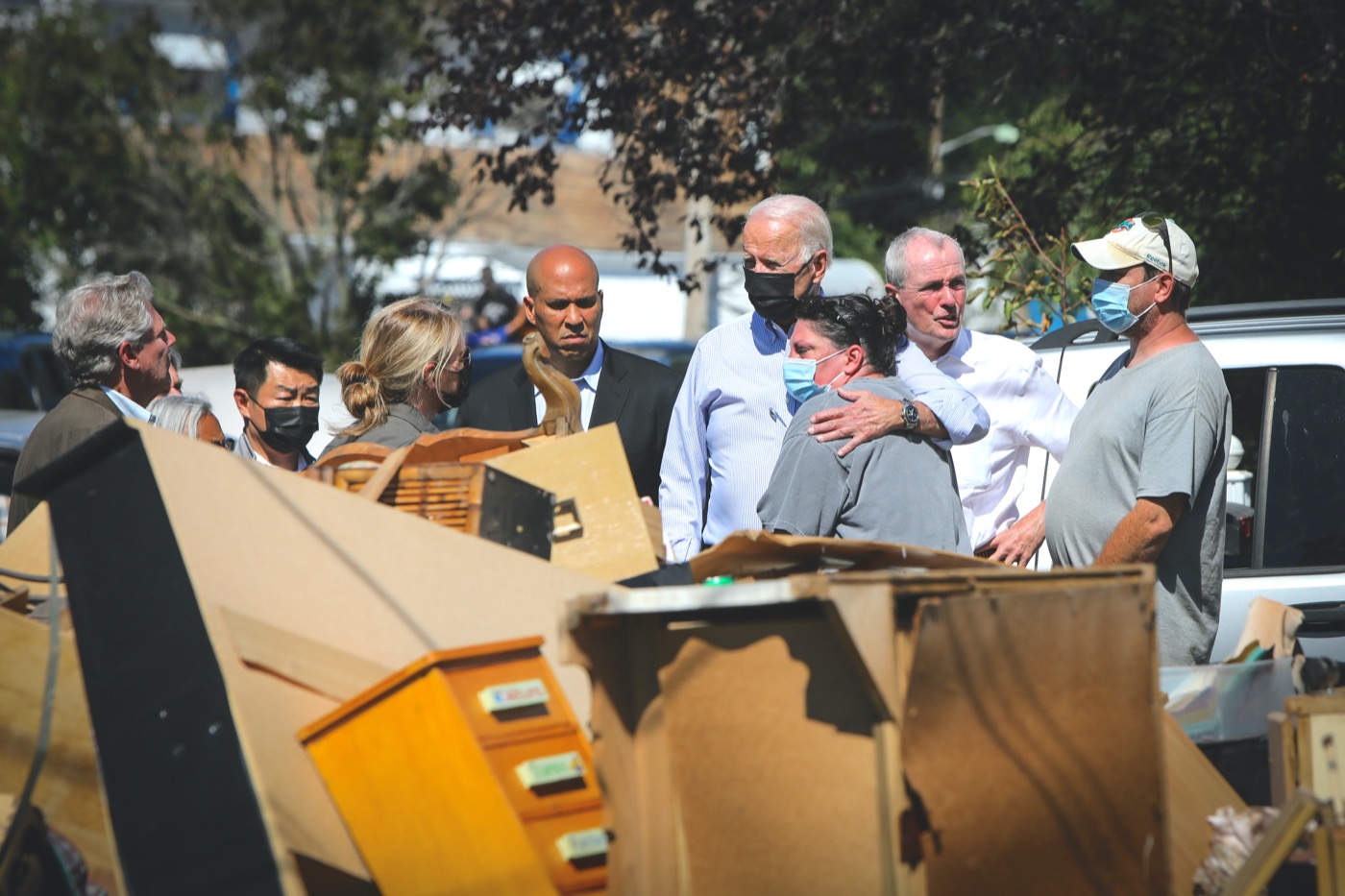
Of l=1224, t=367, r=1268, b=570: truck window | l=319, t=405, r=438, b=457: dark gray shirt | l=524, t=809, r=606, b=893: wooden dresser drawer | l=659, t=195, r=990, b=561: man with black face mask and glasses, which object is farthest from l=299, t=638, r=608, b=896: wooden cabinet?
l=1224, t=367, r=1268, b=570: truck window

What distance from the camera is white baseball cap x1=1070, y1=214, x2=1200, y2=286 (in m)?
4.20

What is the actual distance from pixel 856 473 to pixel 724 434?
1.14m

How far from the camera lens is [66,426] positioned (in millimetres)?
4559

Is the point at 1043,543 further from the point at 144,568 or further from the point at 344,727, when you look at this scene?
the point at 144,568

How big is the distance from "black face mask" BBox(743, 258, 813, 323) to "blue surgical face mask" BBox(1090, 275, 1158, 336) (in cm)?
106

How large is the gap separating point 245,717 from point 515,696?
1.92 feet

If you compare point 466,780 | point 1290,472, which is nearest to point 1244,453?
point 1290,472

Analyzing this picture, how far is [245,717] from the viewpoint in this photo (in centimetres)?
306

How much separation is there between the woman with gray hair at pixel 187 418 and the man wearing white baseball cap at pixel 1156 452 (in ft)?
9.42

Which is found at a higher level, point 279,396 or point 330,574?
point 279,396

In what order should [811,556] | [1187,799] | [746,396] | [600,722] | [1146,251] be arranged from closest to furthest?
[600,722], [1187,799], [811,556], [1146,251], [746,396]

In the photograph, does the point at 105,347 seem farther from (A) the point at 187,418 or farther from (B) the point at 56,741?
(B) the point at 56,741

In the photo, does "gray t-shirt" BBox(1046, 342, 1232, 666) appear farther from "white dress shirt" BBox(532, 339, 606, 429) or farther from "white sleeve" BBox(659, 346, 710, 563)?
"white dress shirt" BBox(532, 339, 606, 429)

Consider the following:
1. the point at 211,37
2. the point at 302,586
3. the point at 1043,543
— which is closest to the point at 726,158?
the point at 1043,543
